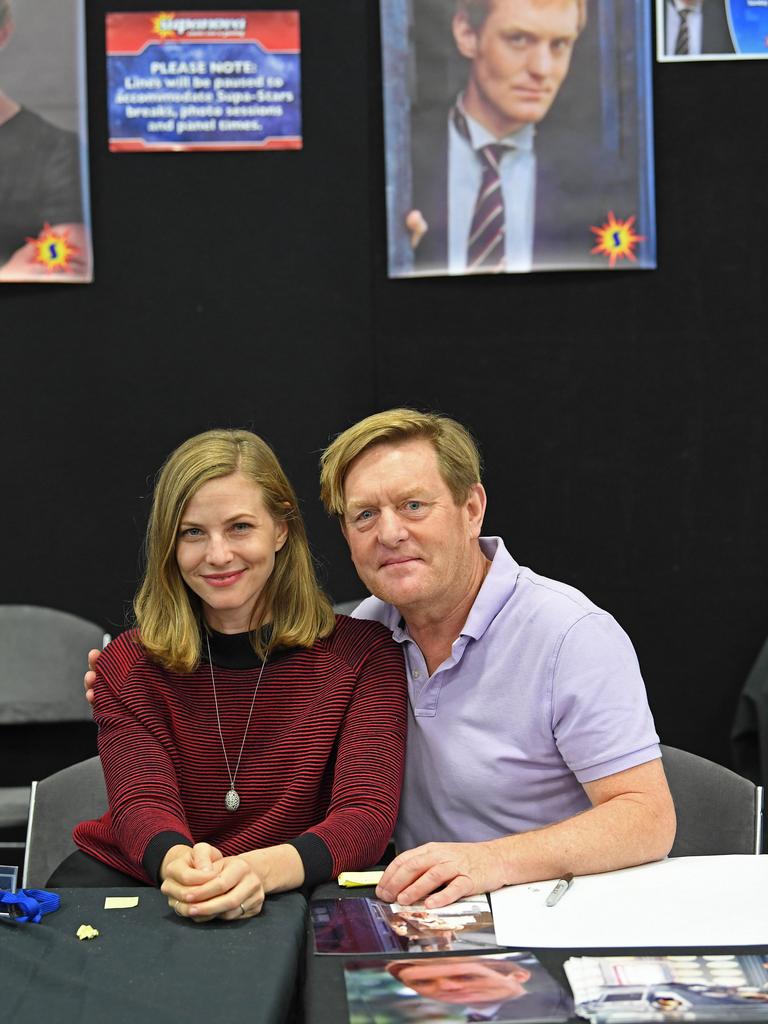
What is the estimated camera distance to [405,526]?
6.33 feet

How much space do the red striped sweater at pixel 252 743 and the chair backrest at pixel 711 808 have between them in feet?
1.77

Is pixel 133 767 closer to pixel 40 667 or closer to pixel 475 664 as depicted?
pixel 475 664

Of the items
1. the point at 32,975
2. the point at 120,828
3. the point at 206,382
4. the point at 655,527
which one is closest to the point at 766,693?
the point at 655,527

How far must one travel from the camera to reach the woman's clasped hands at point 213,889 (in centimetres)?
144

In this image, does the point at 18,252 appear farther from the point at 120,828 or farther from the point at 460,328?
the point at 120,828

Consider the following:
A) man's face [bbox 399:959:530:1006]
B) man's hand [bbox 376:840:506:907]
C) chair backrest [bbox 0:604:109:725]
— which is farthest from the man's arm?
chair backrest [bbox 0:604:109:725]

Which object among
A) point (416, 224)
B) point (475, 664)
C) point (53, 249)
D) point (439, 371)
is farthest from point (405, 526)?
point (53, 249)

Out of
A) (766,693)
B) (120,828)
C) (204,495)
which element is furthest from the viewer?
(766,693)

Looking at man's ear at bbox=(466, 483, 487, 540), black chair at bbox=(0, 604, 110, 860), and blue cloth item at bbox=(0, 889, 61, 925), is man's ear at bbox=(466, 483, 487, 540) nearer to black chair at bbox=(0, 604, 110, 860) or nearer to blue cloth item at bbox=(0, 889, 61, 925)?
blue cloth item at bbox=(0, 889, 61, 925)

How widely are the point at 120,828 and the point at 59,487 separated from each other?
1.92 metres

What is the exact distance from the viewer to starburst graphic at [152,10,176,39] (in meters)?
3.38

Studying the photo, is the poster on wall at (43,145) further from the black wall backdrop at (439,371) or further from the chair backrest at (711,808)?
the chair backrest at (711,808)

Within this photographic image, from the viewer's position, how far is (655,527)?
3500 mm

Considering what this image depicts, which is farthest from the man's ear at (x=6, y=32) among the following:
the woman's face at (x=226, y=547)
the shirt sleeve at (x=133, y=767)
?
the shirt sleeve at (x=133, y=767)
